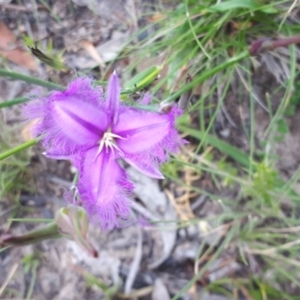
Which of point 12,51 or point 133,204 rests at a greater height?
point 12,51

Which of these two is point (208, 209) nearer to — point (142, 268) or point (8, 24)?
point (142, 268)

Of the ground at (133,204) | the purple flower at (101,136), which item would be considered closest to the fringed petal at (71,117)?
the purple flower at (101,136)

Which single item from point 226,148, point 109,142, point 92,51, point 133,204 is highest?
point 109,142

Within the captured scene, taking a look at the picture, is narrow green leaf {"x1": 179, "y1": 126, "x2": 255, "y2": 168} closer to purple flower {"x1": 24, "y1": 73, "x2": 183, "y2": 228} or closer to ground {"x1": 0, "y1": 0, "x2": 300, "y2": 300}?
ground {"x1": 0, "y1": 0, "x2": 300, "y2": 300}

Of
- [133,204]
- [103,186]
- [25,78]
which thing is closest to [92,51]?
[133,204]

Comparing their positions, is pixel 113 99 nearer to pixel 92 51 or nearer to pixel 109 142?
pixel 109 142

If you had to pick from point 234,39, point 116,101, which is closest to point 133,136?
point 116,101
